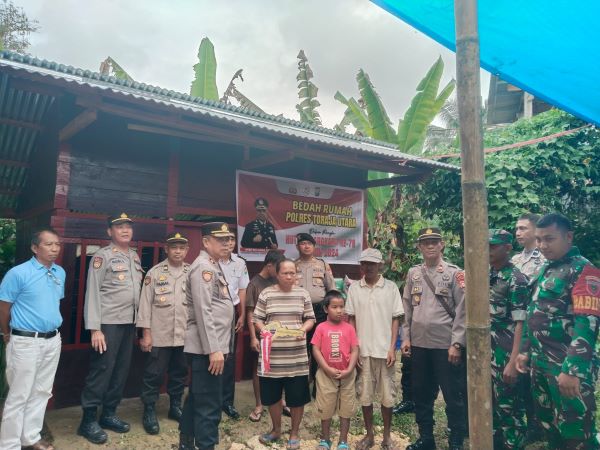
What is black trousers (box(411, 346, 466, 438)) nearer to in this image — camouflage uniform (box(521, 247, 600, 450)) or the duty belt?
camouflage uniform (box(521, 247, 600, 450))

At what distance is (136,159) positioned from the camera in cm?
511

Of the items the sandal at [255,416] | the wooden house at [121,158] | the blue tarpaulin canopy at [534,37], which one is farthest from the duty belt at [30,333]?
the blue tarpaulin canopy at [534,37]

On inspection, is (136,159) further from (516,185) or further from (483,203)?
(516,185)

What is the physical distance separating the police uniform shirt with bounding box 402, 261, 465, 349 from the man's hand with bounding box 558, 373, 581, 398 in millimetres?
961

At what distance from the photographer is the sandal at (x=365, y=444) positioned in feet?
Answer: 13.1

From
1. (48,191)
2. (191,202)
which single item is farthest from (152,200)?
(48,191)

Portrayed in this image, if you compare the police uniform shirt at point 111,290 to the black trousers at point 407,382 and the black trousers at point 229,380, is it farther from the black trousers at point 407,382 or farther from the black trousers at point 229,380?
the black trousers at point 407,382

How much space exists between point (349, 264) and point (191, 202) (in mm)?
2522

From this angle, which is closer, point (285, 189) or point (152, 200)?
point (152, 200)

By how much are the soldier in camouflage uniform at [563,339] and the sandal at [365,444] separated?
4.91 ft

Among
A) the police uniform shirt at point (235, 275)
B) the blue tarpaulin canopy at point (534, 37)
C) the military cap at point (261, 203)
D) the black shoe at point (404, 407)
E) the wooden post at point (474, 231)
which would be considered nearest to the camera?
the wooden post at point (474, 231)

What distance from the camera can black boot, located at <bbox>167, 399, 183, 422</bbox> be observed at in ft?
14.4

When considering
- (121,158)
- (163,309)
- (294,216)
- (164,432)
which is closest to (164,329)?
(163,309)

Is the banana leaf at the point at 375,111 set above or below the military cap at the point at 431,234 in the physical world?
above
